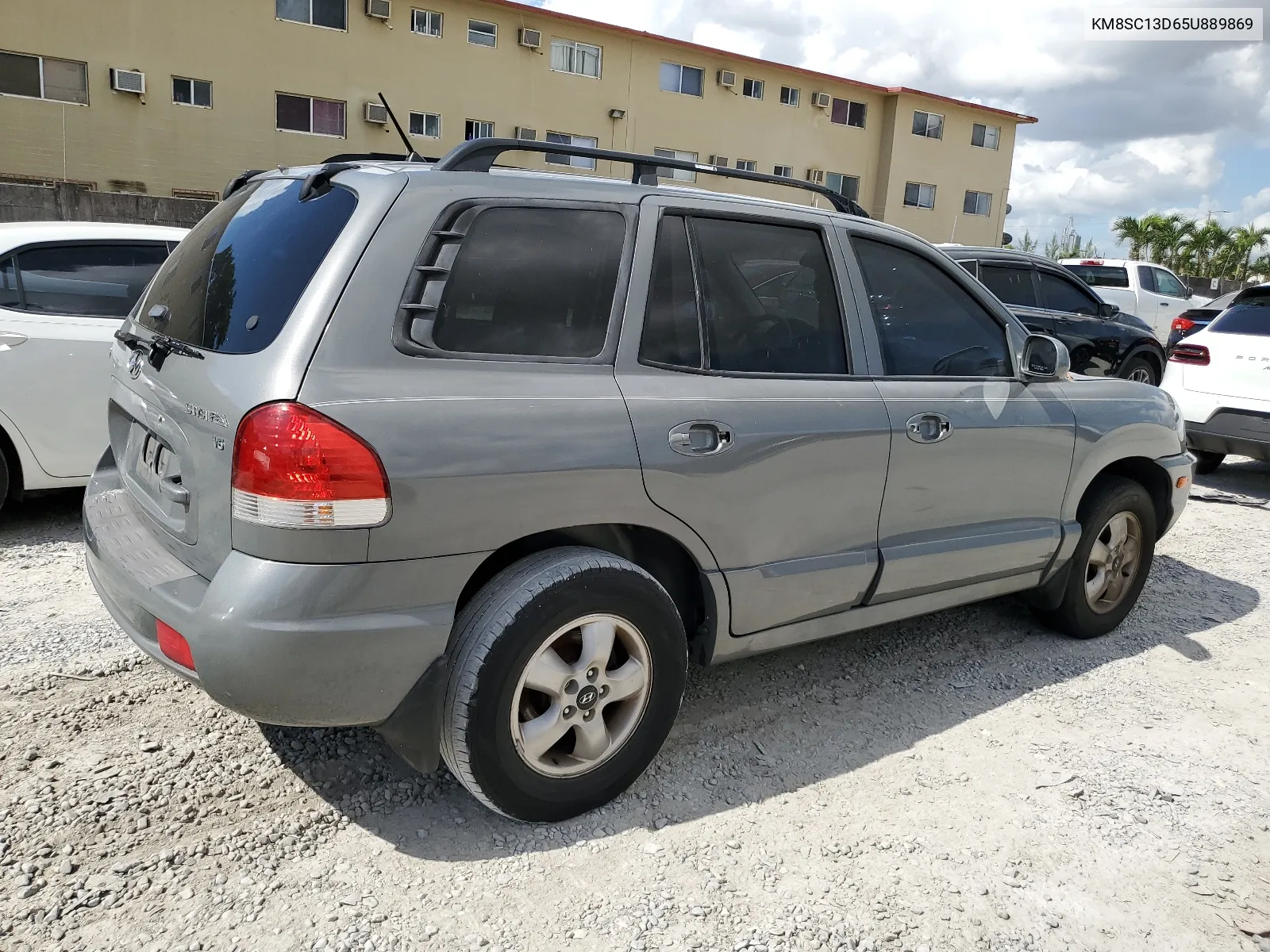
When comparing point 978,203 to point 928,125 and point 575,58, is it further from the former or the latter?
point 575,58

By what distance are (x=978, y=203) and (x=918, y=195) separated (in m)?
3.18

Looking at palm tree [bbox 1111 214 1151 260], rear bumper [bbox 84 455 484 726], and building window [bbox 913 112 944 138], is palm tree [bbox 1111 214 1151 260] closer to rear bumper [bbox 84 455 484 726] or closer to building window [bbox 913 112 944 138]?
building window [bbox 913 112 944 138]

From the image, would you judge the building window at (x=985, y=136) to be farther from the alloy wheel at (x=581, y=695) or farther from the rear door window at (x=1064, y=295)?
the alloy wheel at (x=581, y=695)

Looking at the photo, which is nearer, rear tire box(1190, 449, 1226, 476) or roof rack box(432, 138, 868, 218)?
roof rack box(432, 138, 868, 218)

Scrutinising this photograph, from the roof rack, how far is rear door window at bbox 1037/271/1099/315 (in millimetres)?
7391

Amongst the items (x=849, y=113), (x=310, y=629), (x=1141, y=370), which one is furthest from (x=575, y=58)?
(x=310, y=629)

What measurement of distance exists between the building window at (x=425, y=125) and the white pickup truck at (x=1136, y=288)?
619 inches

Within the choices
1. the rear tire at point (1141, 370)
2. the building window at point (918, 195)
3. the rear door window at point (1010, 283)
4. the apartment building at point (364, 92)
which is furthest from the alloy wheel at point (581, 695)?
the building window at point (918, 195)

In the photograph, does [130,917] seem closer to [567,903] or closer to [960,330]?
[567,903]

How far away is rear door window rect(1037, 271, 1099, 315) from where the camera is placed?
32.9ft

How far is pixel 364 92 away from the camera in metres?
23.7

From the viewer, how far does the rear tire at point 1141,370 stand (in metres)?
10.4

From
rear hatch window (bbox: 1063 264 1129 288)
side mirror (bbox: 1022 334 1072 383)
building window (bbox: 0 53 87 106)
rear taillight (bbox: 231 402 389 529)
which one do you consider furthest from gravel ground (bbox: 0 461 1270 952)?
building window (bbox: 0 53 87 106)

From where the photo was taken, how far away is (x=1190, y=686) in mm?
4066
